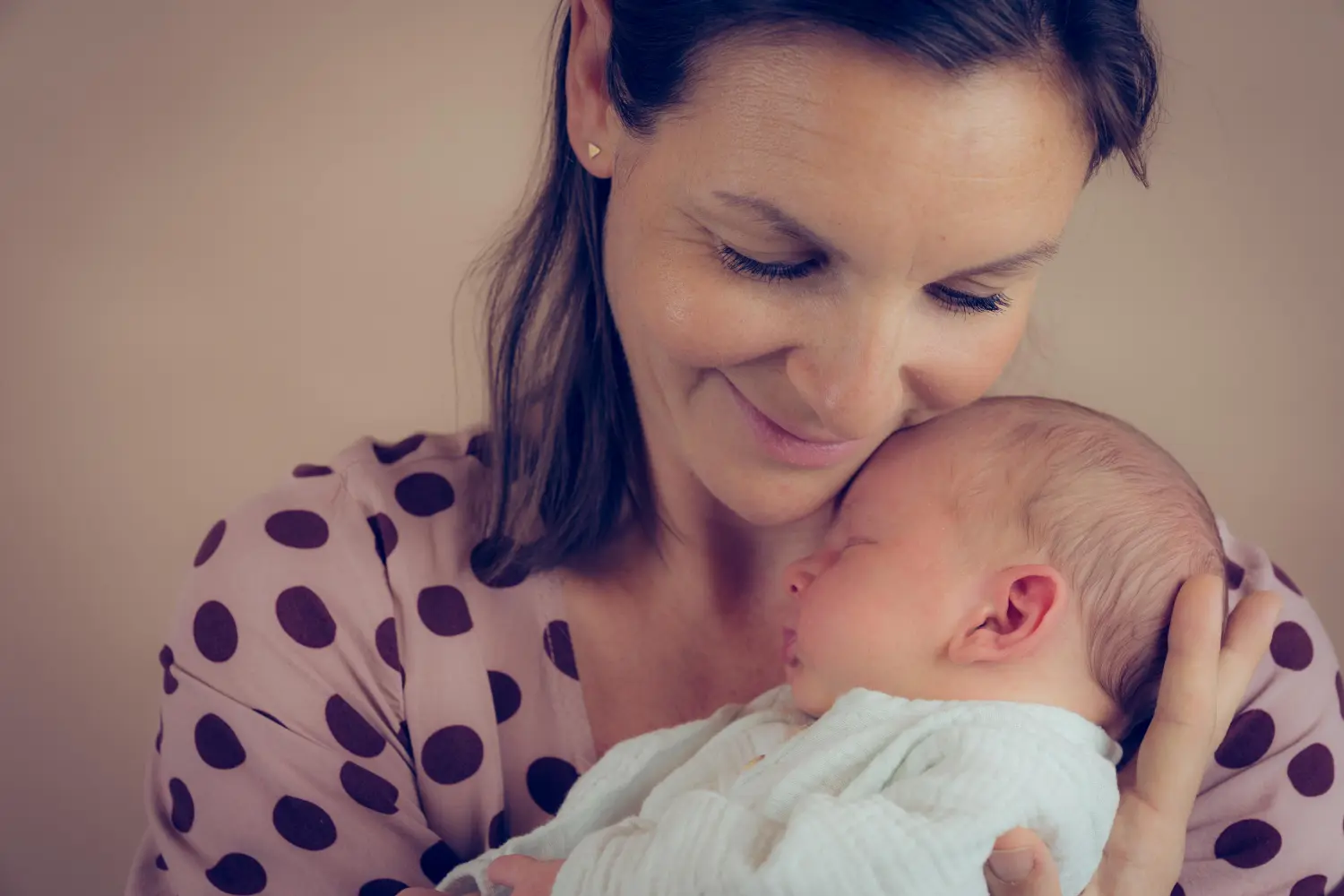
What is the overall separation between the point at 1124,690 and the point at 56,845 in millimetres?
1708

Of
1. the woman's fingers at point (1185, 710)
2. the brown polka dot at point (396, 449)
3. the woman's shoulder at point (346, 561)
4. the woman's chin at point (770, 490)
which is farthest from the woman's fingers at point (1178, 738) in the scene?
the brown polka dot at point (396, 449)

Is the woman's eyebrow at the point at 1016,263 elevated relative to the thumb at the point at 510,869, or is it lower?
elevated

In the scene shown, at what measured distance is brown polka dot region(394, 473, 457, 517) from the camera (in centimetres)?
128

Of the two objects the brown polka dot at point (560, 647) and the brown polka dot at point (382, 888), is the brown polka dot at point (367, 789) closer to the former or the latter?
the brown polka dot at point (382, 888)

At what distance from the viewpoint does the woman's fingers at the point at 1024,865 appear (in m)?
0.90

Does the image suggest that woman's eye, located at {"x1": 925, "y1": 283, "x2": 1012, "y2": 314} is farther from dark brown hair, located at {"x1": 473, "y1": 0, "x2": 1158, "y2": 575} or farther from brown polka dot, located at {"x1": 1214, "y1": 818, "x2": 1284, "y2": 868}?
brown polka dot, located at {"x1": 1214, "y1": 818, "x2": 1284, "y2": 868}

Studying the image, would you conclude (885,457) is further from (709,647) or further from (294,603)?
(294,603)

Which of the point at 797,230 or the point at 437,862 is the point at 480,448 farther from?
the point at 797,230

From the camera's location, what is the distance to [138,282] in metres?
1.73

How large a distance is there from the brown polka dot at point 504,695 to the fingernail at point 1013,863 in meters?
0.56

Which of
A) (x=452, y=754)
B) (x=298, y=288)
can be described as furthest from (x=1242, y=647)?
(x=298, y=288)

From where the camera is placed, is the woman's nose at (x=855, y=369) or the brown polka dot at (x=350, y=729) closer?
the woman's nose at (x=855, y=369)

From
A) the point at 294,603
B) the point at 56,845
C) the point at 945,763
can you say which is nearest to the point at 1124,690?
the point at 945,763

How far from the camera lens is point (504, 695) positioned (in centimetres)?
123
